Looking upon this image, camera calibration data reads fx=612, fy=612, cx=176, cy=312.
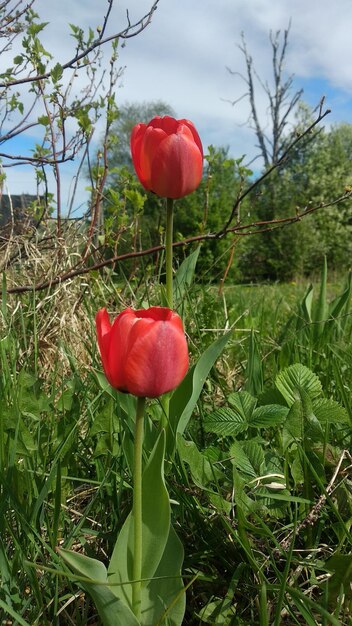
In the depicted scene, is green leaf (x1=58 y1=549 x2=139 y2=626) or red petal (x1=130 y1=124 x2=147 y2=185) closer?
green leaf (x1=58 y1=549 x2=139 y2=626)

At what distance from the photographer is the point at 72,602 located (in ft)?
3.02

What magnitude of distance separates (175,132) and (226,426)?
566 millimetres

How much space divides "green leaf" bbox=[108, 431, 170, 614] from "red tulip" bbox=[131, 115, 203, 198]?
0.58 m

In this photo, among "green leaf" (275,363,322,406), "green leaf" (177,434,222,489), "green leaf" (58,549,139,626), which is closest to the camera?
"green leaf" (58,549,139,626)

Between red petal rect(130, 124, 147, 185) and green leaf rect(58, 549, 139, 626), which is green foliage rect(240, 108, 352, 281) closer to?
red petal rect(130, 124, 147, 185)

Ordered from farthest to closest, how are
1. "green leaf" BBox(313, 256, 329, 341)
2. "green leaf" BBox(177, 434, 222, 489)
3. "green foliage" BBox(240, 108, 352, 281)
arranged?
1. "green foliage" BBox(240, 108, 352, 281)
2. "green leaf" BBox(313, 256, 329, 341)
3. "green leaf" BBox(177, 434, 222, 489)

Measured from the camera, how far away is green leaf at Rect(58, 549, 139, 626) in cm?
69

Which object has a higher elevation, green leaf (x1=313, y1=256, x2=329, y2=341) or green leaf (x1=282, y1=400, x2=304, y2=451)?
green leaf (x1=313, y1=256, x2=329, y2=341)

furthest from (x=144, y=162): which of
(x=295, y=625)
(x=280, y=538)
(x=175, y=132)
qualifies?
(x=295, y=625)

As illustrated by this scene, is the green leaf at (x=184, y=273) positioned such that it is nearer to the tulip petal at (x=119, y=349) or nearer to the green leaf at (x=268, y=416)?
the green leaf at (x=268, y=416)

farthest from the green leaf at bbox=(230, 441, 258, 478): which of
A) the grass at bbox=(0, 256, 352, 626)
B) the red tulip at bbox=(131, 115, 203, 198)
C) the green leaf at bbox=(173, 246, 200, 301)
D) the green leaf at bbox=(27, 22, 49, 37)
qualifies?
the green leaf at bbox=(27, 22, 49, 37)

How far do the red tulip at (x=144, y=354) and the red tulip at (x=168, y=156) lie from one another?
48 cm

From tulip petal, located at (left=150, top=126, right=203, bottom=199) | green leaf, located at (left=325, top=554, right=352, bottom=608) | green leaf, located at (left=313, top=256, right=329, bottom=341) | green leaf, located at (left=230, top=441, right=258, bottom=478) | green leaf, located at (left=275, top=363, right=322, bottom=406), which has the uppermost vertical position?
tulip petal, located at (left=150, top=126, right=203, bottom=199)

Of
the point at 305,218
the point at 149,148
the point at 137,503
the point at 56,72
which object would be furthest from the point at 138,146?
the point at 305,218
